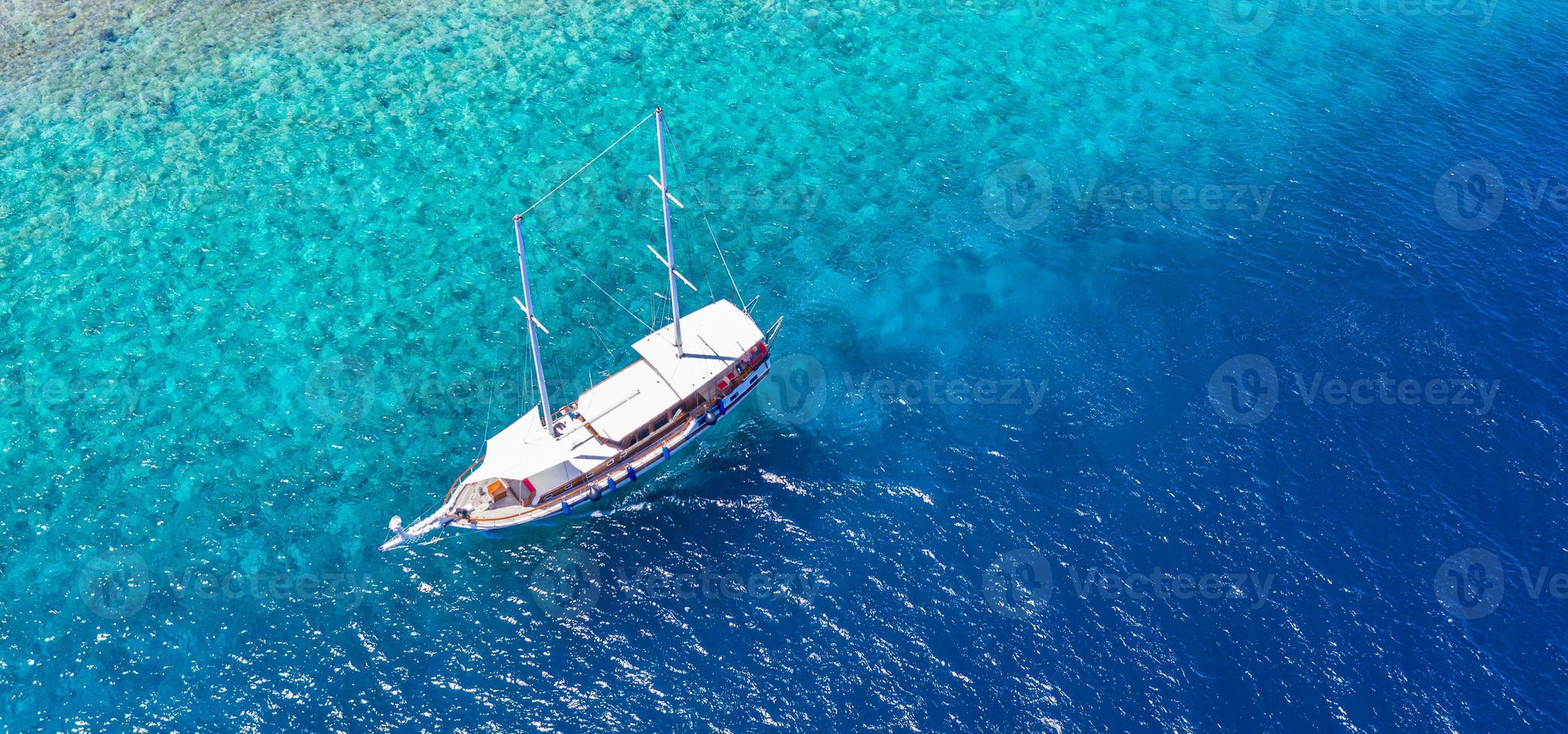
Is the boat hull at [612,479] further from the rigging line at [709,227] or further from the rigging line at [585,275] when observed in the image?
the rigging line at [709,227]

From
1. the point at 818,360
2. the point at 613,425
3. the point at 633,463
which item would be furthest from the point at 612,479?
the point at 818,360

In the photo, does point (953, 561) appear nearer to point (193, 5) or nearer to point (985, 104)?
point (985, 104)

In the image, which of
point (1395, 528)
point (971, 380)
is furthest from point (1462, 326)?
point (971, 380)

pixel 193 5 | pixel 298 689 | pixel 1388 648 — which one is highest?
pixel 193 5

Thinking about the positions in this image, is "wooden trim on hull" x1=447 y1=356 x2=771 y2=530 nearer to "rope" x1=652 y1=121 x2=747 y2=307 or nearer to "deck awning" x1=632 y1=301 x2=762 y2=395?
"deck awning" x1=632 y1=301 x2=762 y2=395

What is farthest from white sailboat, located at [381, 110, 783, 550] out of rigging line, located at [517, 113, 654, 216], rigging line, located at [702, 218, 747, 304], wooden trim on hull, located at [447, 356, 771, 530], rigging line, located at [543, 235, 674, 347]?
rigging line, located at [517, 113, 654, 216]

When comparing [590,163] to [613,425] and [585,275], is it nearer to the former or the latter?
[585,275]
